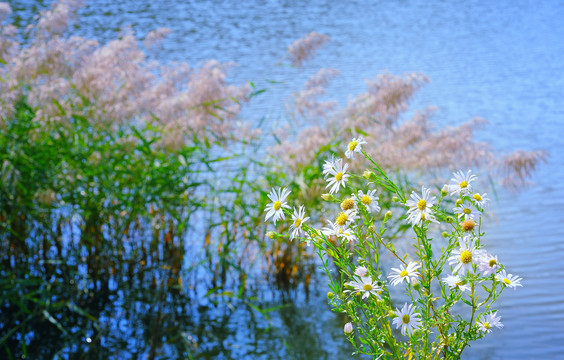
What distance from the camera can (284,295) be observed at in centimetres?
284

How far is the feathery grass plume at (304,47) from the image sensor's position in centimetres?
285

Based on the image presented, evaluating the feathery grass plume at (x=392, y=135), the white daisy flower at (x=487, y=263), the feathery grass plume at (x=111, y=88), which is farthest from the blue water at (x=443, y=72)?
the white daisy flower at (x=487, y=263)

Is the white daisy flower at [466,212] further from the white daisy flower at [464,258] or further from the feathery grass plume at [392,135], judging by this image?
the feathery grass plume at [392,135]

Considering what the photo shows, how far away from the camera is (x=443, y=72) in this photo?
7457 millimetres

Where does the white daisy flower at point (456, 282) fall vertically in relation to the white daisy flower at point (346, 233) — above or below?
below

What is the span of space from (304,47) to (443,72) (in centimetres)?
499

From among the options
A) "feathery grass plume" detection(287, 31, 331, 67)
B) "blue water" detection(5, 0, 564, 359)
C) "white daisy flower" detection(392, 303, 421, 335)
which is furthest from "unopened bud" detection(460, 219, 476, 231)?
"feathery grass plume" detection(287, 31, 331, 67)

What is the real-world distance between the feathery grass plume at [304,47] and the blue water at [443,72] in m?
0.69

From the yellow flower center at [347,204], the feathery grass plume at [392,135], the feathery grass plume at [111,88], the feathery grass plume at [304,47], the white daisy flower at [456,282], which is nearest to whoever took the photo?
the white daisy flower at [456,282]

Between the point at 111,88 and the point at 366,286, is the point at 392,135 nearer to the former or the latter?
the point at 111,88

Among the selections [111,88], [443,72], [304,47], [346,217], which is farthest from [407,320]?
[443,72]

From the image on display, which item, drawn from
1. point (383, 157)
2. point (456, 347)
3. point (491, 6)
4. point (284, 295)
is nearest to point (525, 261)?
point (383, 157)

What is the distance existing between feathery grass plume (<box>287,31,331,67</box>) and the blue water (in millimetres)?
689

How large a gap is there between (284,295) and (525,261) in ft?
3.95
